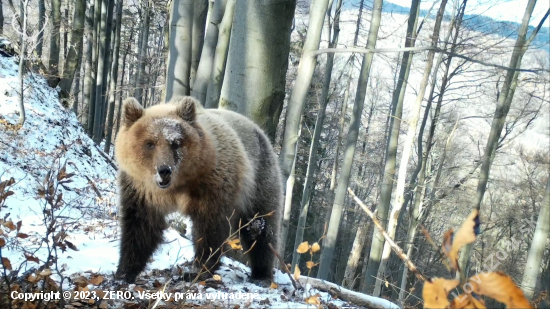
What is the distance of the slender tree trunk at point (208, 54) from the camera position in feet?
28.1

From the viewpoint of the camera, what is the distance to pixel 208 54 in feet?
28.5

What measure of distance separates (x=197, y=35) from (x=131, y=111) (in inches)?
219

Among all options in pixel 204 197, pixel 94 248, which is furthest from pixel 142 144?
pixel 94 248

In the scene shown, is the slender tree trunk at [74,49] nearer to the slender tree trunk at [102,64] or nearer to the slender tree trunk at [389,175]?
the slender tree trunk at [102,64]

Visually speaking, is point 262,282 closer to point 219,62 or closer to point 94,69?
point 219,62

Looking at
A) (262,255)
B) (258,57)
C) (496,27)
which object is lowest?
(262,255)

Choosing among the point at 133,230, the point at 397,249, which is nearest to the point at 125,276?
the point at 133,230

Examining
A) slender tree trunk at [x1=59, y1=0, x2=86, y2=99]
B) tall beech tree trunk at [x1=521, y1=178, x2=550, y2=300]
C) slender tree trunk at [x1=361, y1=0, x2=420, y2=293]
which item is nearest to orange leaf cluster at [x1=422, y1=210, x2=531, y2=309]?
tall beech tree trunk at [x1=521, y1=178, x2=550, y2=300]

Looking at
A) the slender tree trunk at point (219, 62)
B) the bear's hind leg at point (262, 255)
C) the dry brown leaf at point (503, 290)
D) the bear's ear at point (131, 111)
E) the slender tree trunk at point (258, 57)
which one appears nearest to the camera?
the dry brown leaf at point (503, 290)

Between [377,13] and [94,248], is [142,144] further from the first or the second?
[377,13]

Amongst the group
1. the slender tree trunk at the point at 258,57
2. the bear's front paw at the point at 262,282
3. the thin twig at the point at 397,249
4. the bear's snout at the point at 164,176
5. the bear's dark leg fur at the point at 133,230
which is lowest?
the bear's front paw at the point at 262,282

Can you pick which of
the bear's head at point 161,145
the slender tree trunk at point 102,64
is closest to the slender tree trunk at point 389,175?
the slender tree trunk at point 102,64

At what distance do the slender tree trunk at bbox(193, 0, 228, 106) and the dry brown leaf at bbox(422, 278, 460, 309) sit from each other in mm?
7617

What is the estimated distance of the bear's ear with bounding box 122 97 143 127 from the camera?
3834 millimetres
